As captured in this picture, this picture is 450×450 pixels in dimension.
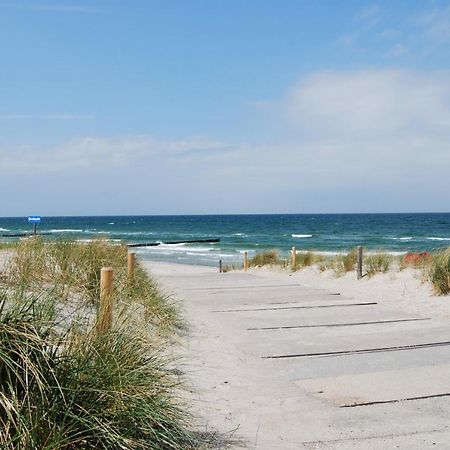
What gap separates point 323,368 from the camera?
6746mm

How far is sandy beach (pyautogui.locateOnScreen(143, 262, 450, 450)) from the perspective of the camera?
4.66 m

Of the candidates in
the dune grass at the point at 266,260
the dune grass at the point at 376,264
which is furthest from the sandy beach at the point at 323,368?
the dune grass at the point at 266,260

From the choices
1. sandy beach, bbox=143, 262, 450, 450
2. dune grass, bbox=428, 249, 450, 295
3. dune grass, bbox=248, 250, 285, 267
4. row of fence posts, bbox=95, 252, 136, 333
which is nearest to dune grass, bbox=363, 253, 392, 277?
sandy beach, bbox=143, 262, 450, 450

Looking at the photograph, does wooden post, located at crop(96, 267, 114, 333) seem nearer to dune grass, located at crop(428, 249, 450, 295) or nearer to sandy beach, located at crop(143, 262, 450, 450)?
sandy beach, located at crop(143, 262, 450, 450)

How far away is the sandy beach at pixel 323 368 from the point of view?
15.3 feet

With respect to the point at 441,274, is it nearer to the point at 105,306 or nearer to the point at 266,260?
the point at 105,306

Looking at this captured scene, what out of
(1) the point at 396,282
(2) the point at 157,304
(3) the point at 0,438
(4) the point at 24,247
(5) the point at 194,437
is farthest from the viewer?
(1) the point at 396,282

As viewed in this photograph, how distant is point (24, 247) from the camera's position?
8.77 meters

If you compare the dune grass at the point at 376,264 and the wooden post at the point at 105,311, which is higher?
the wooden post at the point at 105,311

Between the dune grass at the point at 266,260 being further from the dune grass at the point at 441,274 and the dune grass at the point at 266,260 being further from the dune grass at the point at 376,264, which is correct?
the dune grass at the point at 441,274

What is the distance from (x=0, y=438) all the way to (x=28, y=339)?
1.85ft

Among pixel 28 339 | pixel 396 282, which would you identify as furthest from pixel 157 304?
pixel 396 282

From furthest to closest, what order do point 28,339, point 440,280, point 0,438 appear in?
point 440,280 < point 28,339 < point 0,438

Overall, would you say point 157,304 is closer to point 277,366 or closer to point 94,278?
point 94,278
